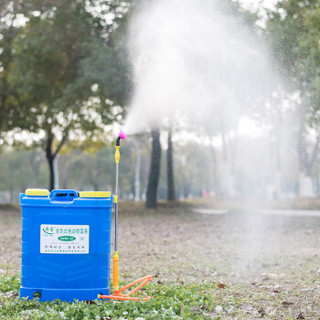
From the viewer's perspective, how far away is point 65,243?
459 centimetres

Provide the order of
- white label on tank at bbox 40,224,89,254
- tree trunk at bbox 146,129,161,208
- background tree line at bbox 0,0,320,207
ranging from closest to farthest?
white label on tank at bbox 40,224,89,254 < background tree line at bbox 0,0,320,207 < tree trunk at bbox 146,129,161,208

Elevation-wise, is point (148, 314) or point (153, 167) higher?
point (153, 167)

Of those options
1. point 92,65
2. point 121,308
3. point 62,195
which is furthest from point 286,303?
point 92,65

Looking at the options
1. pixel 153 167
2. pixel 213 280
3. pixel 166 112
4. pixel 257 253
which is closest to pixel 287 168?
pixel 153 167

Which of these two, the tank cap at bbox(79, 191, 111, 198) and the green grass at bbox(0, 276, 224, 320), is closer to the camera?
the green grass at bbox(0, 276, 224, 320)

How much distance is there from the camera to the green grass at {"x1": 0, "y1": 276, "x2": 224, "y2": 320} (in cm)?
423

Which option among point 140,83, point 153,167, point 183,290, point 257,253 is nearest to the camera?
point 183,290

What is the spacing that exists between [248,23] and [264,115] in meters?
5.13

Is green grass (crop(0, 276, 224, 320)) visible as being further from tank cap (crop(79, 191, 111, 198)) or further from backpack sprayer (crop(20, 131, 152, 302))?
tank cap (crop(79, 191, 111, 198))

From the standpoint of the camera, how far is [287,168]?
38.6 meters

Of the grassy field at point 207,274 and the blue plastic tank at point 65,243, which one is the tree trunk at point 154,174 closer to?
the grassy field at point 207,274

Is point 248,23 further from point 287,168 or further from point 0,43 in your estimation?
point 287,168

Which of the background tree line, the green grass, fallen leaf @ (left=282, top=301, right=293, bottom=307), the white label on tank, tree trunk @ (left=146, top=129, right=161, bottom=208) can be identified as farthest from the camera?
tree trunk @ (left=146, top=129, right=161, bottom=208)

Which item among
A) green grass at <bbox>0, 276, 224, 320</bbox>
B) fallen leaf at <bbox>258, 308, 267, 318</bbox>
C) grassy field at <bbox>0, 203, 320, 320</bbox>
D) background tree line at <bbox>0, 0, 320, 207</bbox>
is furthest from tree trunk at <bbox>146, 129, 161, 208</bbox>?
fallen leaf at <bbox>258, 308, 267, 318</bbox>
